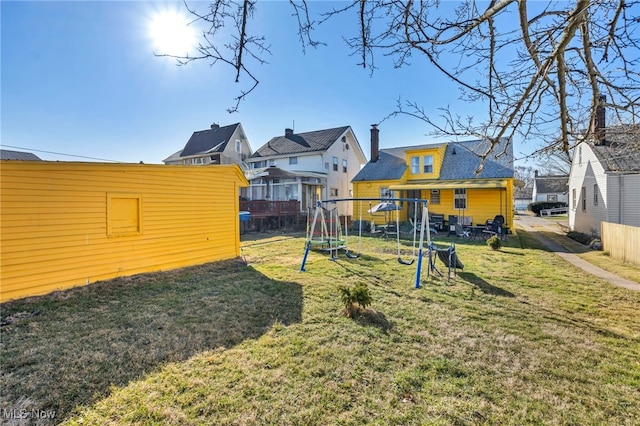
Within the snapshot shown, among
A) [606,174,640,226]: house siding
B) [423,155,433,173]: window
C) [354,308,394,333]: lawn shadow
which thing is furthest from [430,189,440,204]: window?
[354,308,394,333]: lawn shadow

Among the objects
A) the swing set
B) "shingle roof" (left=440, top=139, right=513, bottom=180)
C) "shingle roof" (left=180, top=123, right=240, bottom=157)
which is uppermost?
"shingle roof" (left=180, top=123, right=240, bottom=157)

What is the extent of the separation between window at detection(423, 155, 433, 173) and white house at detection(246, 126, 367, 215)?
25.0 ft

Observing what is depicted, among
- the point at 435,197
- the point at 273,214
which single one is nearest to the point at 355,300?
the point at 273,214

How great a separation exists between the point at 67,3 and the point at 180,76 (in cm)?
411

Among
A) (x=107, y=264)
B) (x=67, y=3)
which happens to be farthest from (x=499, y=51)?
(x=107, y=264)

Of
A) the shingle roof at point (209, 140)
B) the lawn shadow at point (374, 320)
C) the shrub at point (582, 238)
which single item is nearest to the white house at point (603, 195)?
the shrub at point (582, 238)

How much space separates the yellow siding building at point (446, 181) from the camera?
58.0 ft

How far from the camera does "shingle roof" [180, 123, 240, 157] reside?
30656 millimetres

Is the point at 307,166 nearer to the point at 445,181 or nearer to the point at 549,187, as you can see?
the point at 445,181

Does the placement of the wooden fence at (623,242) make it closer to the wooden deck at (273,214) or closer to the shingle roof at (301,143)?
the wooden deck at (273,214)

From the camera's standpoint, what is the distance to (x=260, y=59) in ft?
9.75

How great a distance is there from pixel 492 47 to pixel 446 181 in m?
17.1

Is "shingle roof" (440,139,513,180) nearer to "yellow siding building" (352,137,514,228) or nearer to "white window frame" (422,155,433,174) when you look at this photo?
"yellow siding building" (352,137,514,228)

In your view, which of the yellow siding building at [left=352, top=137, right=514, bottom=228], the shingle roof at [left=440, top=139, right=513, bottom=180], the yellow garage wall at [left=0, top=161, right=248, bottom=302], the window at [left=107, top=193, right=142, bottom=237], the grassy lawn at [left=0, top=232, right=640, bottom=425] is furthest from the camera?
the shingle roof at [left=440, top=139, right=513, bottom=180]
